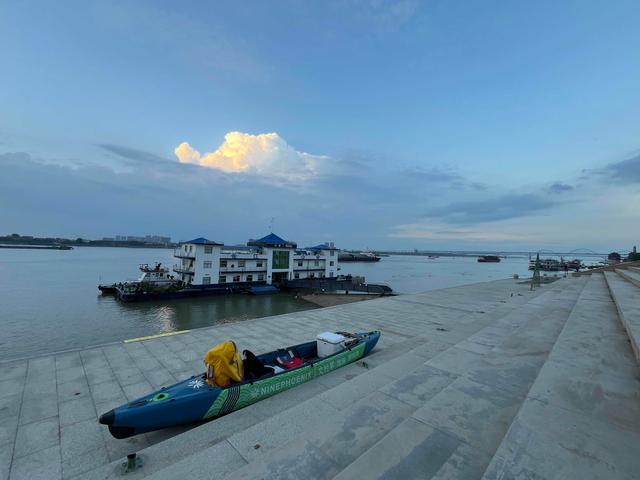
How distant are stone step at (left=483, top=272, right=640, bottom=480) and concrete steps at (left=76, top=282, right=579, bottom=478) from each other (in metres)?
1.02

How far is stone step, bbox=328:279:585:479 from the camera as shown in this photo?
265 cm

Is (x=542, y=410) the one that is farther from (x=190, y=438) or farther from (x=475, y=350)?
(x=190, y=438)

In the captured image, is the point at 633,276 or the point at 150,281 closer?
the point at 633,276

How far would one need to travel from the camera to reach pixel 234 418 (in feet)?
16.7

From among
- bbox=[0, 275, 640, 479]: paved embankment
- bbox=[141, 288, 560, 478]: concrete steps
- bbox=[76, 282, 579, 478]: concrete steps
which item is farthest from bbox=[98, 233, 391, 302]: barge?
bbox=[141, 288, 560, 478]: concrete steps

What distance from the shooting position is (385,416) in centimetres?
390

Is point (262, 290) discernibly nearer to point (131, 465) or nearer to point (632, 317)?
A: point (131, 465)

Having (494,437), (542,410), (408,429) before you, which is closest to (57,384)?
(408,429)

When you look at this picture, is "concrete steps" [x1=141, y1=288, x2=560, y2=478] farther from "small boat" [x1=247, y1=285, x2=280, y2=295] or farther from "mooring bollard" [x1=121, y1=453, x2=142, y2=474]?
"small boat" [x1=247, y1=285, x2=280, y2=295]

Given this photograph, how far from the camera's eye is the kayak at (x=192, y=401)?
4.63m

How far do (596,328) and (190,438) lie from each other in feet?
30.2

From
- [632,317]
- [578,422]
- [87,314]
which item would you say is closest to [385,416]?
[578,422]

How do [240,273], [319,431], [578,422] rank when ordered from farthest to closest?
[240,273], [319,431], [578,422]

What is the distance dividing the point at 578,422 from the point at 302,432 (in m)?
3.30
